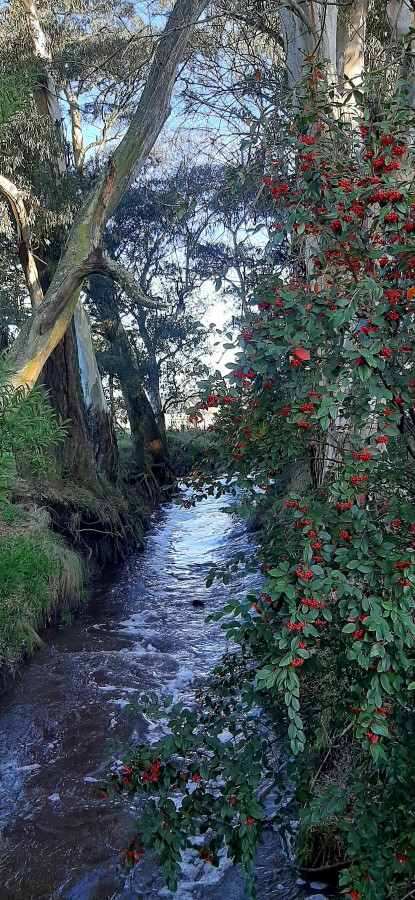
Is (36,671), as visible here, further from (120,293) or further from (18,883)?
(120,293)

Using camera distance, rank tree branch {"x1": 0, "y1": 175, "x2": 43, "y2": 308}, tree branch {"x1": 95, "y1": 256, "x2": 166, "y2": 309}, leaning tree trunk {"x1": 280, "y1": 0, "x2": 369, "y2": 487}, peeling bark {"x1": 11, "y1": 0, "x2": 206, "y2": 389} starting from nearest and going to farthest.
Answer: leaning tree trunk {"x1": 280, "y1": 0, "x2": 369, "y2": 487}, tree branch {"x1": 95, "y1": 256, "x2": 166, "y2": 309}, peeling bark {"x1": 11, "y1": 0, "x2": 206, "y2": 389}, tree branch {"x1": 0, "y1": 175, "x2": 43, "y2": 308}

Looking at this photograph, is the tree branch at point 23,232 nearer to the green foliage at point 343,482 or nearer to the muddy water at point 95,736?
the muddy water at point 95,736

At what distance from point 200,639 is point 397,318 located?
5.25 m

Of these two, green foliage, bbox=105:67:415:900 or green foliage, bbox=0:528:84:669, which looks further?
green foliage, bbox=0:528:84:669

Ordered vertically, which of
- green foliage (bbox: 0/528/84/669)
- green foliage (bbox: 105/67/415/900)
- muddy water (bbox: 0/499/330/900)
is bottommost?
muddy water (bbox: 0/499/330/900)

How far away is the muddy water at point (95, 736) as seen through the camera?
320 cm

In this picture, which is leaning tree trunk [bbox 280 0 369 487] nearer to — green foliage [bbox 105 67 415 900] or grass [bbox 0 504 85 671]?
green foliage [bbox 105 67 415 900]

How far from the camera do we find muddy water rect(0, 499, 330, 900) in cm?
320

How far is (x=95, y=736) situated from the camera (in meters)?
4.70

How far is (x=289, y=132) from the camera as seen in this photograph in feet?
7.42

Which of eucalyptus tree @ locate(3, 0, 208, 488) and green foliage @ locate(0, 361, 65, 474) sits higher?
eucalyptus tree @ locate(3, 0, 208, 488)

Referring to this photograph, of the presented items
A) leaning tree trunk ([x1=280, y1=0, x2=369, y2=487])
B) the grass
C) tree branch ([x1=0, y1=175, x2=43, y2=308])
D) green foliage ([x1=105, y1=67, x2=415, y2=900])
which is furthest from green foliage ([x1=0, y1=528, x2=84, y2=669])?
green foliage ([x1=105, y1=67, x2=415, y2=900])

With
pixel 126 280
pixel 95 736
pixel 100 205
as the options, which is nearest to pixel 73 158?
pixel 100 205

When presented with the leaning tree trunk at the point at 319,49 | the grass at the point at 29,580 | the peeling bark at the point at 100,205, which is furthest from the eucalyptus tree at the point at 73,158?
the grass at the point at 29,580
